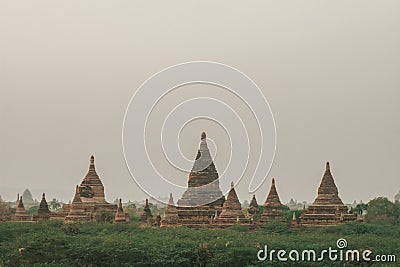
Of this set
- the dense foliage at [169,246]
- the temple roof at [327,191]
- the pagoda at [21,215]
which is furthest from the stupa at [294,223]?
the pagoda at [21,215]

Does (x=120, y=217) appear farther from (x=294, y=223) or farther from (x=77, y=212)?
(x=294, y=223)

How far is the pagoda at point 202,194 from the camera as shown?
103ft

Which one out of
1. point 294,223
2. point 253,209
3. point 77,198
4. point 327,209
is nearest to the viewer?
point 294,223

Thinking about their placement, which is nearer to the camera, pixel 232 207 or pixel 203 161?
pixel 232 207

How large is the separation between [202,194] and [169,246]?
670 cm

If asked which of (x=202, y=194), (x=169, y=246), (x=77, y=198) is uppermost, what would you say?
(x=202, y=194)

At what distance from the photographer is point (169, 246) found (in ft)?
83.4

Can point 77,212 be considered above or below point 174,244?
above

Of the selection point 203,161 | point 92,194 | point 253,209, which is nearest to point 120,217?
point 92,194

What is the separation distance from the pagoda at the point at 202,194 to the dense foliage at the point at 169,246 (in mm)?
2803

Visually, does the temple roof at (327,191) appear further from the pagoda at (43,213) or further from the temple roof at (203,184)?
the pagoda at (43,213)

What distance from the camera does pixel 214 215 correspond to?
3125cm

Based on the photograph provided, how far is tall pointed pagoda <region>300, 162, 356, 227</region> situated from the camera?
3058cm

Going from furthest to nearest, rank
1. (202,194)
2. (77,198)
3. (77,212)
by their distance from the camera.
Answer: (77,198), (77,212), (202,194)
